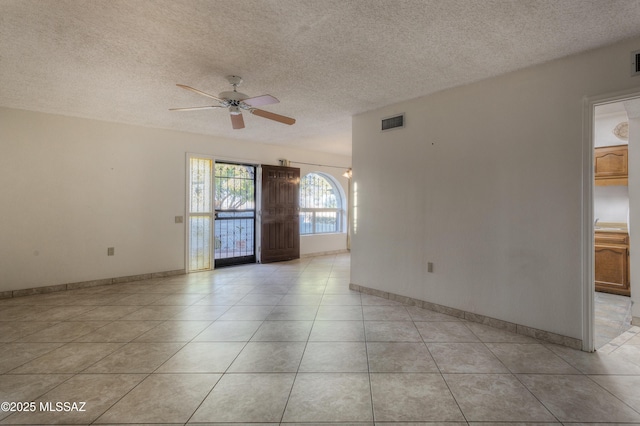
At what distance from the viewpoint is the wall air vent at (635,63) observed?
2373mm

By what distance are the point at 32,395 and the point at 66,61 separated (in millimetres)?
2855

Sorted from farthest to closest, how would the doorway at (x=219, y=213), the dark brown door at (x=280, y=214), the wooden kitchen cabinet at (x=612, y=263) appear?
1. the dark brown door at (x=280, y=214)
2. the doorway at (x=219, y=213)
3. the wooden kitchen cabinet at (x=612, y=263)

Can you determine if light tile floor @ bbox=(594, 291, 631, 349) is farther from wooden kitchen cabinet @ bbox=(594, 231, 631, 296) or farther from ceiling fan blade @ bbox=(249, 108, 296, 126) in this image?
ceiling fan blade @ bbox=(249, 108, 296, 126)

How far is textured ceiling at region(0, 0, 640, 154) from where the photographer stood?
2.06 meters

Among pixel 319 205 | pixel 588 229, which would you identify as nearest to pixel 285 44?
pixel 588 229

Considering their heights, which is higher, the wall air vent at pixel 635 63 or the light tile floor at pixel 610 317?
the wall air vent at pixel 635 63

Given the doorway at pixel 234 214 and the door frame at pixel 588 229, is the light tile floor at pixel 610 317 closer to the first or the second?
the door frame at pixel 588 229

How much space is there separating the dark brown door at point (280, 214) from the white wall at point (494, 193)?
9.82 ft

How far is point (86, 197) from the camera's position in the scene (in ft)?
Answer: 15.4

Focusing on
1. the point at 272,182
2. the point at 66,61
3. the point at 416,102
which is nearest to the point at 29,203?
the point at 66,61

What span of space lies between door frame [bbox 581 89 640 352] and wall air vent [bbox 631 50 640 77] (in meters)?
0.27

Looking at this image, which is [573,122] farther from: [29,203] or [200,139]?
[29,203]

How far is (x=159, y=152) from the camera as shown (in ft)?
17.4

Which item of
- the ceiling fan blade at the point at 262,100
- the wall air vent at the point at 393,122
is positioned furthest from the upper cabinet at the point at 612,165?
the ceiling fan blade at the point at 262,100
